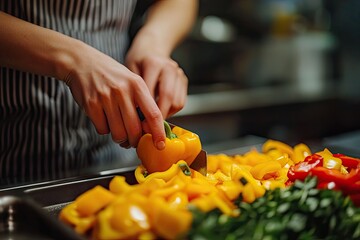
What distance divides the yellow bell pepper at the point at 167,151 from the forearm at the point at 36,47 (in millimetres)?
249

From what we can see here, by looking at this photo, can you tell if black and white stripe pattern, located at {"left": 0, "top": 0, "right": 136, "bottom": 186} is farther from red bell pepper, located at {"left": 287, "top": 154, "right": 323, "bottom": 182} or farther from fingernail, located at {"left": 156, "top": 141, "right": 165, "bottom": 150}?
red bell pepper, located at {"left": 287, "top": 154, "right": 323, "bottom": 182}

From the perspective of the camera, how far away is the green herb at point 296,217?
3.54ft

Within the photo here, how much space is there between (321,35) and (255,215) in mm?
3196

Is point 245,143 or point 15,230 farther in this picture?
point 245,143

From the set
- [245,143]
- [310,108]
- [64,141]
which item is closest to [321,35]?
[310,108]

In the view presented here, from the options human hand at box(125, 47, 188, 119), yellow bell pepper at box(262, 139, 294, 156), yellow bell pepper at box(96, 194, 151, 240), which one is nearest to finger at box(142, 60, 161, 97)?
human hand at box(125, 47, 188, 119)

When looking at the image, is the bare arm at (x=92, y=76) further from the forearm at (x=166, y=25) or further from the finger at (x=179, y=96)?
the forearm at (x=166, y=25)

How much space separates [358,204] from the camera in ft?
4.17

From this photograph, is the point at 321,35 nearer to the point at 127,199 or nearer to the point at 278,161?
the point at 278,161

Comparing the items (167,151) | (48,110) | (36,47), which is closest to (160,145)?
(167,151)

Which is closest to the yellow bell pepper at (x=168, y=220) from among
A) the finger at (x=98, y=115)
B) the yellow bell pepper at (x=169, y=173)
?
the yellow bell pepper at (x=169, y=173)

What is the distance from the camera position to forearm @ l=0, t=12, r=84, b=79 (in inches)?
57.0

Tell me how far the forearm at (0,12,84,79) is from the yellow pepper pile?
12.2 inches

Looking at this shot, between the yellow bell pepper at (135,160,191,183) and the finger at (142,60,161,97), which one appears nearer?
the yellow bell pepper at (135,160,191,183)
